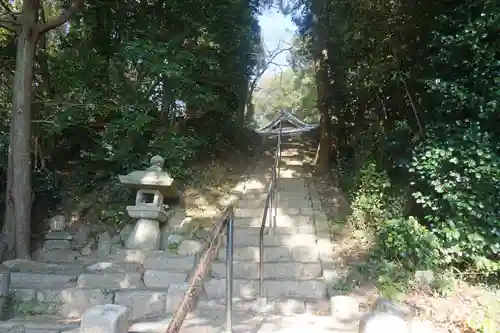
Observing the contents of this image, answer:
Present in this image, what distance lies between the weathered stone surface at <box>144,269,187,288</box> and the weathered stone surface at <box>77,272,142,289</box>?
11 cm

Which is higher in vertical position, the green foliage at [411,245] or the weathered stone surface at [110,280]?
the green foliage at [411,245]

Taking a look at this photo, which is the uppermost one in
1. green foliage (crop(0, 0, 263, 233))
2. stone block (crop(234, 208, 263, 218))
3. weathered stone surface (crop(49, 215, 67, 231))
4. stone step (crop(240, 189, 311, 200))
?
green foliage (crop(0, 0, 263, 233))

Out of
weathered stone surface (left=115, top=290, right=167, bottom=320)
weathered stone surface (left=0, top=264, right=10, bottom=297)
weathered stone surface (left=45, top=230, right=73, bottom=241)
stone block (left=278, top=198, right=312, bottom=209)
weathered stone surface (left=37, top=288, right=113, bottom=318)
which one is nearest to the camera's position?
weathered stone surface (left=0, top=264, right=10, bottom=297)

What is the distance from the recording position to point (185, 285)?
425 centimetres

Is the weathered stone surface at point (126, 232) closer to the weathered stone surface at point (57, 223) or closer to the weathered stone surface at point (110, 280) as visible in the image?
the weathered stone surface at point (57, 223)

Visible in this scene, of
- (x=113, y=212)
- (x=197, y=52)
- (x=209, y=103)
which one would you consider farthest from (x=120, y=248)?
(x=197, y=52)

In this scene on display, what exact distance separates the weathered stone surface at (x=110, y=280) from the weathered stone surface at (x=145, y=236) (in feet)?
3.01

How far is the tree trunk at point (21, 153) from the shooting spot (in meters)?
5.64

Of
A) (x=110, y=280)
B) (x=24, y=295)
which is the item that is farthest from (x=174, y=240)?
(x=24, y=295)

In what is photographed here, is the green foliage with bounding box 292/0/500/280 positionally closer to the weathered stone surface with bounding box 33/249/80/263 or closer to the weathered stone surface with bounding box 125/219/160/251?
the weathered stone surface with bounding box 125/219/160/251

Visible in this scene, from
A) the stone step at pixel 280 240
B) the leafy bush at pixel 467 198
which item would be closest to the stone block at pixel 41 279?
the stone step at pixel 280 240

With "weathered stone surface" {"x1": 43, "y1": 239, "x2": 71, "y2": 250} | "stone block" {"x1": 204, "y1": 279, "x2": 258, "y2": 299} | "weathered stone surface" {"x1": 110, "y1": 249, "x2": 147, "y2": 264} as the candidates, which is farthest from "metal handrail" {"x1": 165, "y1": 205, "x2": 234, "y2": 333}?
"weathered stone surface" {"x1": 43, "y1": 239, "x2": 71, "y2": 250}

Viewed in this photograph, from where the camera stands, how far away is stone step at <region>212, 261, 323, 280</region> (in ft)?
15.8

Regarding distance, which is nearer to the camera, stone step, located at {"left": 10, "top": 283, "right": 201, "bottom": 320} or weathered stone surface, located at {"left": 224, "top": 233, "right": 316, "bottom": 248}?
stone step, located at {"left": 10, "top": 283, "right": 201, "bottom": 320}
